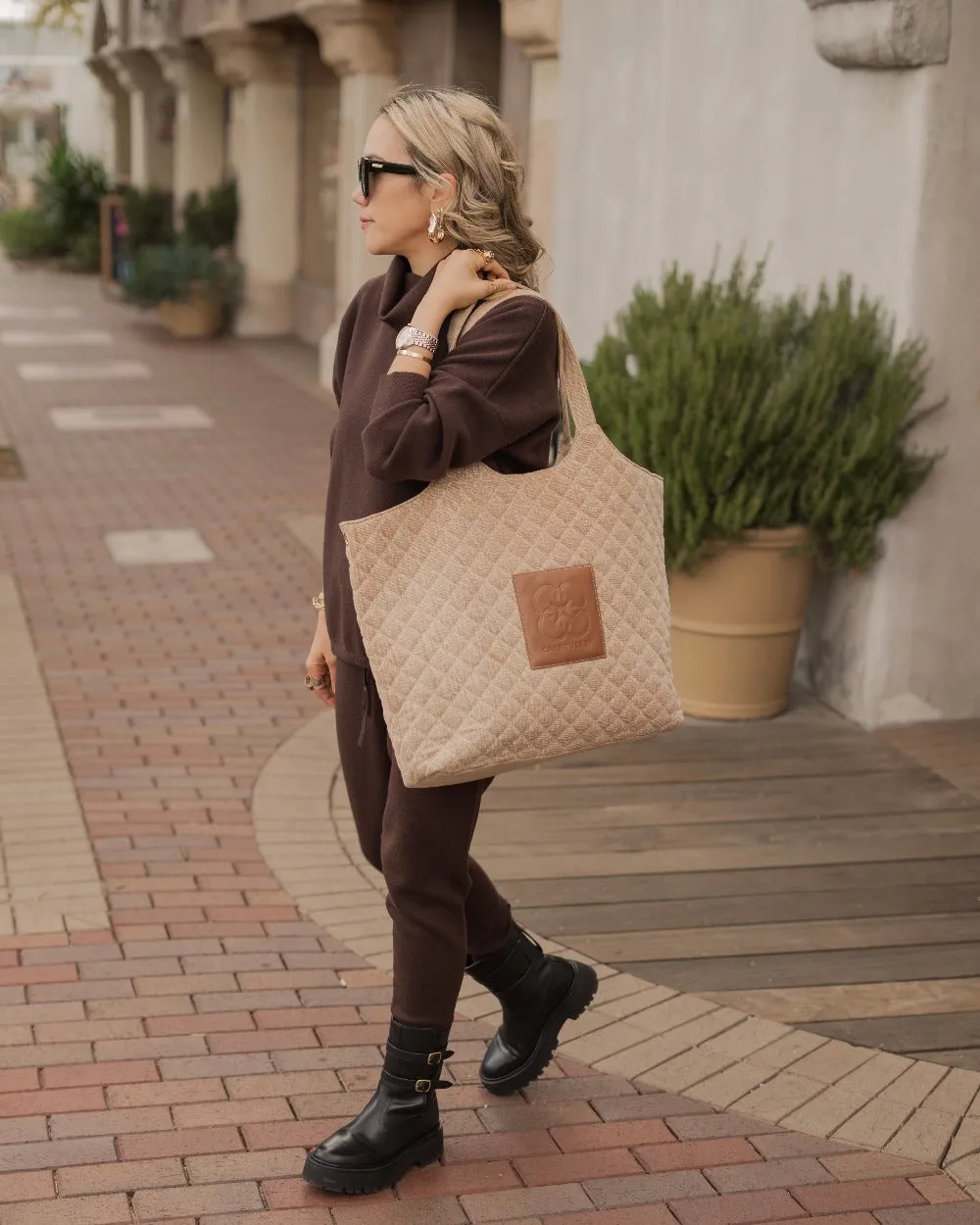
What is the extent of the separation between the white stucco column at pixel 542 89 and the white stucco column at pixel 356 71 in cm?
459

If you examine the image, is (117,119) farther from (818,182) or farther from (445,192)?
(445,192)

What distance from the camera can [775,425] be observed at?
20.3 ft

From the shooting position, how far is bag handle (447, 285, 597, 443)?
3.15 meters

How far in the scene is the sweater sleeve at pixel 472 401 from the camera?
2.99 meters

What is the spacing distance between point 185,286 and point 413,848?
652 inches

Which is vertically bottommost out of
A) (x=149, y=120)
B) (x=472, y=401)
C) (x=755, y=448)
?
(x=755, y=448)

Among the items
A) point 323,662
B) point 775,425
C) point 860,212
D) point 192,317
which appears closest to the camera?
point 323,662

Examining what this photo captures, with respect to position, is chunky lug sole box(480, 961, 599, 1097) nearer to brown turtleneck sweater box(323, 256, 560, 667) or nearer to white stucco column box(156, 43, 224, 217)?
brown turtleneck sweater box(323, 256, 560, 667)

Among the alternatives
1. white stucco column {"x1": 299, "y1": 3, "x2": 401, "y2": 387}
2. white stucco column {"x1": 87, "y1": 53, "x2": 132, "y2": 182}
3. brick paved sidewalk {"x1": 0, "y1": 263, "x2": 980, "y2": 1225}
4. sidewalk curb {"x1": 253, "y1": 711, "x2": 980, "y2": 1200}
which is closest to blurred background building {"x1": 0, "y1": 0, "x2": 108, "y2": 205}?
white stucco column {"x1": 87, "y1": 53, "x2": 132, "y2": 182}

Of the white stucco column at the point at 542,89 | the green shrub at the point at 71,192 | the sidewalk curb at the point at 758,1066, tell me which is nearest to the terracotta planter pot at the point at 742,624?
the sidewalk curb at the point at 758,1066

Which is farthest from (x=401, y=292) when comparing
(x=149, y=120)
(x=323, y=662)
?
(x=149, y=120)

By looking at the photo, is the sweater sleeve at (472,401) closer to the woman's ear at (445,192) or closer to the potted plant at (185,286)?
the woman's ear at (445,192)

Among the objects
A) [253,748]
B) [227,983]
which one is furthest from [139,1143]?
[253,748]

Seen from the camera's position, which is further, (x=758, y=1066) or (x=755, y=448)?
(x=755, y=448)
